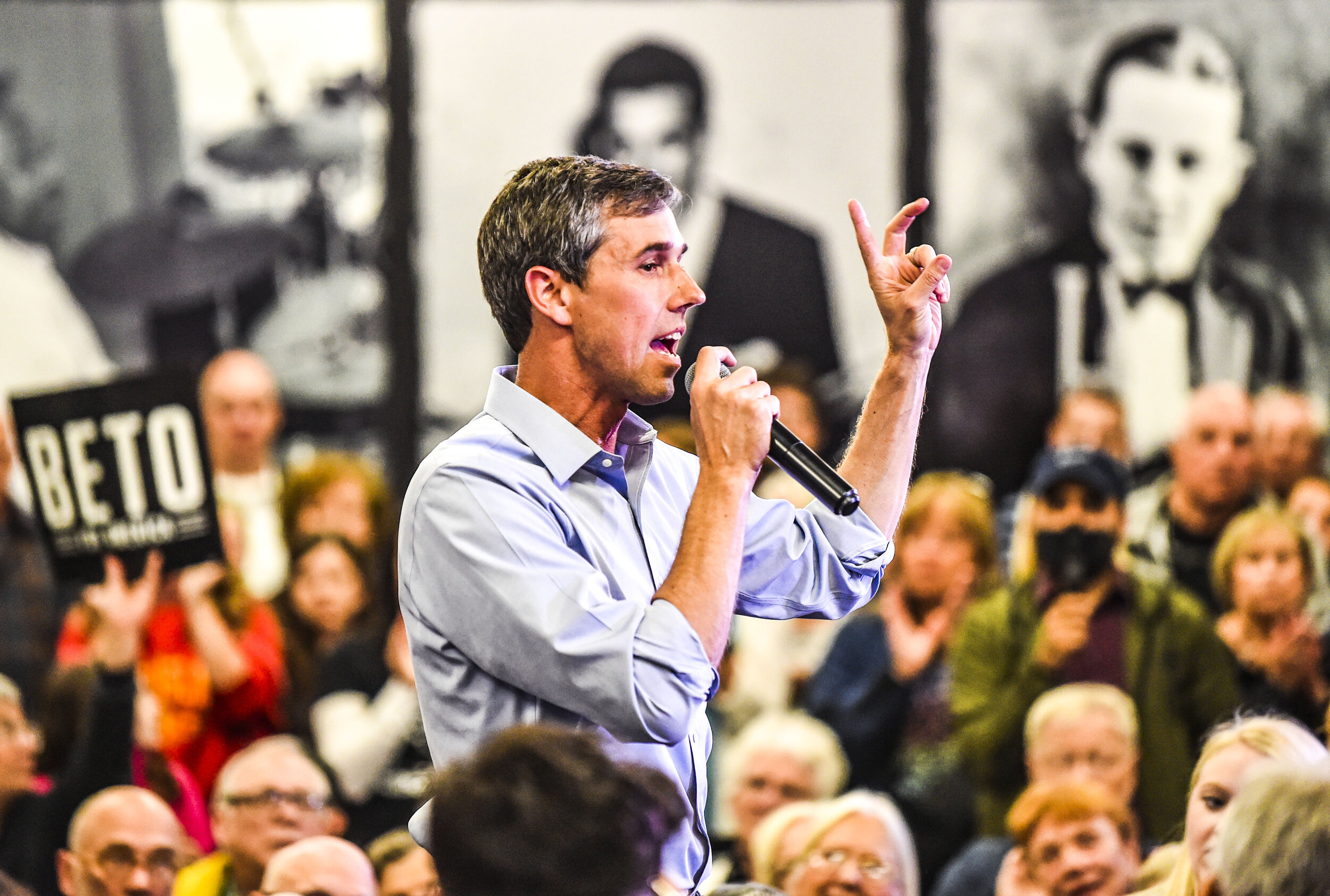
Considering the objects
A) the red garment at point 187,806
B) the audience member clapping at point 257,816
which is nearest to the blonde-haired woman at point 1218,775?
the audience member clapping at point 257,816

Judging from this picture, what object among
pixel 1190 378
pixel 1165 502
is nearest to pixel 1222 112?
pixel 1190 378

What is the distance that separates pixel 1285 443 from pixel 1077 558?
1090 mm

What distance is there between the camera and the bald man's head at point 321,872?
8.77ft

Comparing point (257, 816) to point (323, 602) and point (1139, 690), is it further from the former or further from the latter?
point (1139, 690)

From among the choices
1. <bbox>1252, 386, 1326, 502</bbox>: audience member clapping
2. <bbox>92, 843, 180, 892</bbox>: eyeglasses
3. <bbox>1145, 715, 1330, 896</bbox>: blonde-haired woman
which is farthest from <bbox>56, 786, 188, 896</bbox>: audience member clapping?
<bbox>1252, 386, 1326, 502</bbox>: audience member clapping

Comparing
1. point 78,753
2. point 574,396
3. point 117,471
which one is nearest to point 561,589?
point 574,396

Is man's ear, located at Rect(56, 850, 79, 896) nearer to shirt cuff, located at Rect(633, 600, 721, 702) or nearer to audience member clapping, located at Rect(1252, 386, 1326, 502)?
shirt cuff, located at Rect(633, 600, 721, 702)

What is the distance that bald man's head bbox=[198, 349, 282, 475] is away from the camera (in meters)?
4.55

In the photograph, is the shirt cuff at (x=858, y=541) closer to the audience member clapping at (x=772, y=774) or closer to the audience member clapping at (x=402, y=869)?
the audience member clapping at (x=402, y=869)

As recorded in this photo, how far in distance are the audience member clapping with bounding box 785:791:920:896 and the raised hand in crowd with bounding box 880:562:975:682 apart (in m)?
0.61

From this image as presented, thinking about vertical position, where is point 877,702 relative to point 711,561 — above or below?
below

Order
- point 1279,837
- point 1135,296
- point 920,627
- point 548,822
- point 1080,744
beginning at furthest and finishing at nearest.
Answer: point 1135,296, point 920,627, point 1080,744, point 1279,837, point 548,822

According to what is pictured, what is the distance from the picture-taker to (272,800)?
3023 mm

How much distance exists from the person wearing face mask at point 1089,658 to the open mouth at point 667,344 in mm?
1974
